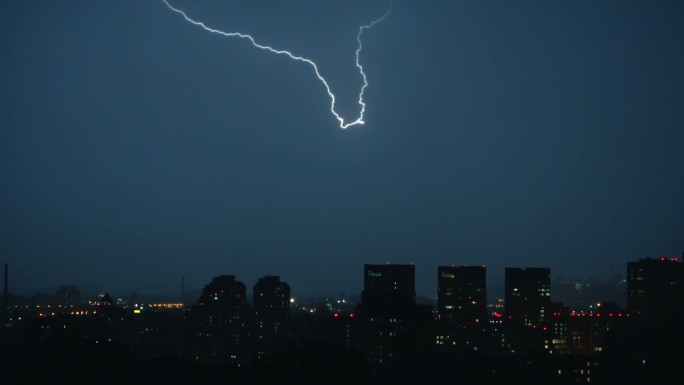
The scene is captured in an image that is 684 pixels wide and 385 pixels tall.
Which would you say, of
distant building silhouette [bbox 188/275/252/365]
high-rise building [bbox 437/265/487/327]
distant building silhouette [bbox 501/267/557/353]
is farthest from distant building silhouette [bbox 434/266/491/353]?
distant building silhouette [bbox 188/275/252/365]

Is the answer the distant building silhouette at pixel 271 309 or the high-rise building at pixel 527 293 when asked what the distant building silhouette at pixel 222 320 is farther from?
the high-rise building at pixel 527 293

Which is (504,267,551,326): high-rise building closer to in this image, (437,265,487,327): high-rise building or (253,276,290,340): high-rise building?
(437,265,487,327): high-rise building

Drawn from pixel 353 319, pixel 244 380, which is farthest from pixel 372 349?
pixel 244 380

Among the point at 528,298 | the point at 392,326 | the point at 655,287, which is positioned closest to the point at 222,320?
the point at 392,326

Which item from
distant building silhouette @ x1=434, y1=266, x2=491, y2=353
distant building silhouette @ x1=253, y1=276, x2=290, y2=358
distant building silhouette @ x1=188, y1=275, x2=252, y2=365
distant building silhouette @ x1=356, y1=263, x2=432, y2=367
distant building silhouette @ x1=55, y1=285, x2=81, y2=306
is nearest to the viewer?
distant building silhouette @ x1=356, y1=263, x2=432, y2=367

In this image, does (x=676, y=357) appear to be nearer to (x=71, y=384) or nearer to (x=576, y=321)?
(x=71, y=384)

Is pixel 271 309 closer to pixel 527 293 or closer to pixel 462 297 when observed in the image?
pixel 462 297
